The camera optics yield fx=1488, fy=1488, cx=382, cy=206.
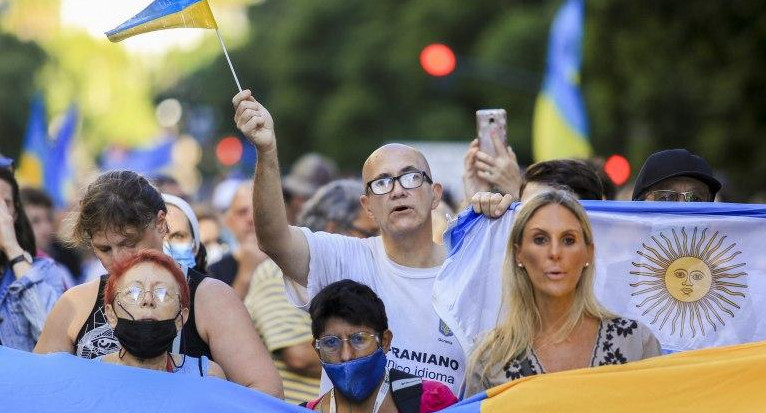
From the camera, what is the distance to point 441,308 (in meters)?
5.48

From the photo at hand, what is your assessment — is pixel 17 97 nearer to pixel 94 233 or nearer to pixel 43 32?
pixel 43 32

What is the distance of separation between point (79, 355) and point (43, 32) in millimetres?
65166

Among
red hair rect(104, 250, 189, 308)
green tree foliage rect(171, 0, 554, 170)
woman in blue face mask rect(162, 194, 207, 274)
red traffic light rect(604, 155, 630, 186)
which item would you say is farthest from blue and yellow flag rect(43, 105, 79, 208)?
green tree foliage rect(171, 0, 554, 170)

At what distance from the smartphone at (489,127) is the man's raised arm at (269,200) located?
3.82 feet

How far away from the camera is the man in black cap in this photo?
600cm

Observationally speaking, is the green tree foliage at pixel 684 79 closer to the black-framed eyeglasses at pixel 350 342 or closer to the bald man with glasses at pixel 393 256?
the bald man with glasses at pixel 393 256

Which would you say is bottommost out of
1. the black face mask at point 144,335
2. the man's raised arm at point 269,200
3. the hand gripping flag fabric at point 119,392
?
the hand gripping flag fabric at point 119,392

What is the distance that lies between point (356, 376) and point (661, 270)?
4.41ft

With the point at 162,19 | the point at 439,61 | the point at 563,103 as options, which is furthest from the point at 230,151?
the point at 162,19

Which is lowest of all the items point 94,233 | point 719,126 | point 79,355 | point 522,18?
point 79,355

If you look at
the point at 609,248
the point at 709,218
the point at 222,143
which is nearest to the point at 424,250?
the point at 609,248

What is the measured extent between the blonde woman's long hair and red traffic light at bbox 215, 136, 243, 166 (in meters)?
40.7

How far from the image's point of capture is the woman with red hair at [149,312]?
191 inches

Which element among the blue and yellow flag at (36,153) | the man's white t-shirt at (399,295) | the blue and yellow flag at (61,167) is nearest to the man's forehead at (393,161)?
the man's white t-shirt at (399,295)
